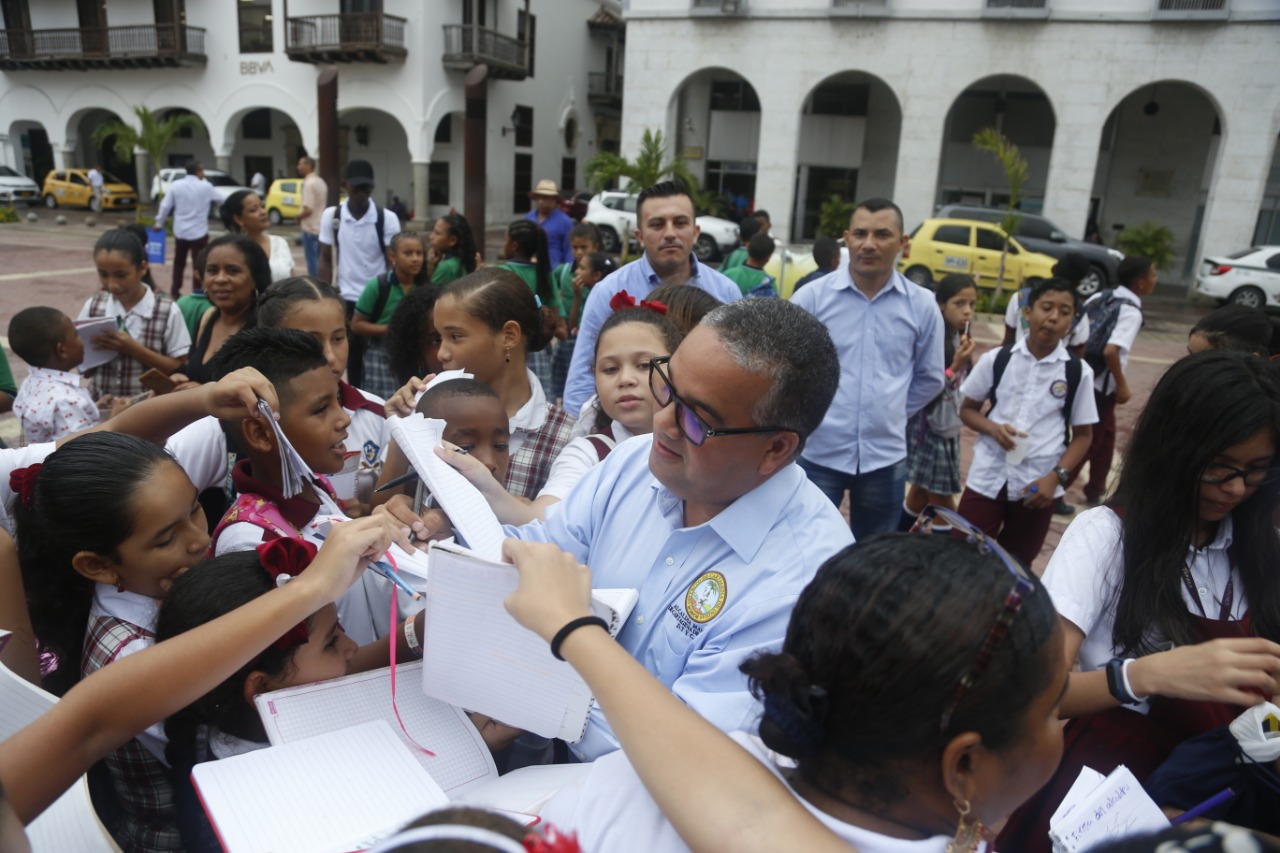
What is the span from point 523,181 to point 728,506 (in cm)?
2882

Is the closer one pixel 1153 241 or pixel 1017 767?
pixel 1017 767

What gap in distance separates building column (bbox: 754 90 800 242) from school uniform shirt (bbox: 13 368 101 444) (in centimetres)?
1913

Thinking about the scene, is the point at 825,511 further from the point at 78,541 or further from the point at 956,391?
the point at 956,391

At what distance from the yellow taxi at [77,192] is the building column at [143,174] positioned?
1.45 meters

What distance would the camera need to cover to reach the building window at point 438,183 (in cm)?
2712

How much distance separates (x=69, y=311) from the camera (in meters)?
10.3

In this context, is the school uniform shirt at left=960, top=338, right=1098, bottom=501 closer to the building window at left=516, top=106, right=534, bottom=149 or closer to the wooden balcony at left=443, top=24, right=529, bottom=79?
the wooden balcony at left=443, top=24, right=529, bottom=79

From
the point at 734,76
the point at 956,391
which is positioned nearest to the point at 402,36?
the point at 734,76

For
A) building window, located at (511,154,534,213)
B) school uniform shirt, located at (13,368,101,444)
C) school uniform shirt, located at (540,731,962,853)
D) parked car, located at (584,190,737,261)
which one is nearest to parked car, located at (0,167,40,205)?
building window, located at (511,154,534,213)

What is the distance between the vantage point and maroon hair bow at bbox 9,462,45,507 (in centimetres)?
188

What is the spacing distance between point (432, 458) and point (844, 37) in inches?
855

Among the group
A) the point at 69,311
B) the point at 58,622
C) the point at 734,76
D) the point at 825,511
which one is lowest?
the point at 69,311

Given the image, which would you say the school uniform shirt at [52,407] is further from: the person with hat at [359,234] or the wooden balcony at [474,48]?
the wooden balcony at [474,48]

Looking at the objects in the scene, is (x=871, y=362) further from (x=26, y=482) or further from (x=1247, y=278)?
(x=1247, y=278)
